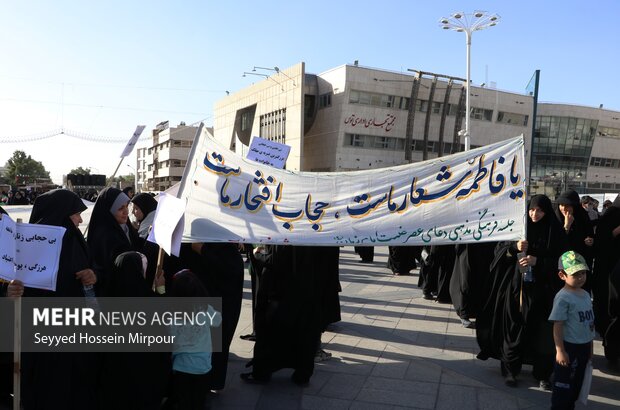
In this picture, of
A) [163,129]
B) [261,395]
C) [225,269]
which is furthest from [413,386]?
[163,129]

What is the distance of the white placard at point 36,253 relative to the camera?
2885mm

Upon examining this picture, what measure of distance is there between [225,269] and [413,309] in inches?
156

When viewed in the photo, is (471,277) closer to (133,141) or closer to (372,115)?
(133,141)

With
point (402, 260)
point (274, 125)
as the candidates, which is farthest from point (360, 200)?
point (274, 125)

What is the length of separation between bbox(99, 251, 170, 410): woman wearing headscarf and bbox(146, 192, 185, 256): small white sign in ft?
0.59

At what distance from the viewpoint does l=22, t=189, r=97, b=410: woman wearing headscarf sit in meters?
3.04

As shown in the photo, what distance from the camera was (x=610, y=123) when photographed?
5919 cm

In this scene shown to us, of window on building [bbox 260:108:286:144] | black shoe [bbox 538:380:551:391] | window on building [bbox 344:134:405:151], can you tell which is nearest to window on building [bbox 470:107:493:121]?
window on building [bbox 344:134:405:151]

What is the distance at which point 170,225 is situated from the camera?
10.6 feet

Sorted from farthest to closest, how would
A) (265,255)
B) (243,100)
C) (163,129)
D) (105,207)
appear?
(163,129), (243,100), (265,255), (105,207)

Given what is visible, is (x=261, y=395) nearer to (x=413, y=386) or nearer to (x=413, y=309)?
(x=413, y=386)

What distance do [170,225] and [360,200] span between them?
1579mm

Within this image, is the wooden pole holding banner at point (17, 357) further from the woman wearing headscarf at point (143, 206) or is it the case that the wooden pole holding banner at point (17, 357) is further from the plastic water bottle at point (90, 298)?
the woman wearing headscarf at point (143, 206)

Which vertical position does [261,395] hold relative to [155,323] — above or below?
below
